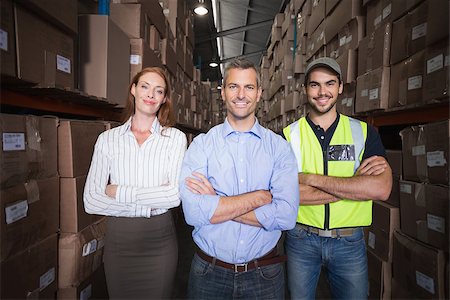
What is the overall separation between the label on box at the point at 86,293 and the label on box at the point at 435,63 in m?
2.43

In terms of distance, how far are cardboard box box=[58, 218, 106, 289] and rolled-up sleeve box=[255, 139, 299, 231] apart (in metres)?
1.15

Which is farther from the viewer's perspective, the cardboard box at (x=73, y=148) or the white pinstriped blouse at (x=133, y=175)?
the cardboard box at (x=73, y=148)

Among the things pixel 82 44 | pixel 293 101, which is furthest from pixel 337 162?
pixel 293 101

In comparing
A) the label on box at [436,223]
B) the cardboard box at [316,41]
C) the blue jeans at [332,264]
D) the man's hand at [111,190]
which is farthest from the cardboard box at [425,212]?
the cardboard box at [316,41]

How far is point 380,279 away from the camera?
203 cm

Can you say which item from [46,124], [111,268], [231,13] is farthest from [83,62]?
[231,13]

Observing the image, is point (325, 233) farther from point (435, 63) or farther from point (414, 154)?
point (435, 63)

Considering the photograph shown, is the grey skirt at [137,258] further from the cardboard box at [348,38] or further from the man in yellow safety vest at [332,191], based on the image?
the cardboard box at [348,38]

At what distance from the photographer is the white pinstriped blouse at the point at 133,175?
1.53 metres

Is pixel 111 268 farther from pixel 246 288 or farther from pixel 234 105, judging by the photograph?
pixel 234 105

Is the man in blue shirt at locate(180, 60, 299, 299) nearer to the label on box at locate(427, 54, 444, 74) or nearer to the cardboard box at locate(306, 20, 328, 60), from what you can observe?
the label on box at locate(427, 54, 444, 74)

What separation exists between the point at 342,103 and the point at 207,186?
1.92 m

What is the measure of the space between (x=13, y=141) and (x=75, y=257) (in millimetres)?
783

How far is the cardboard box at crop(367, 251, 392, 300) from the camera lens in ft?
6.57
